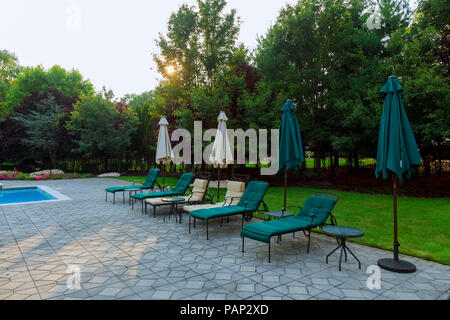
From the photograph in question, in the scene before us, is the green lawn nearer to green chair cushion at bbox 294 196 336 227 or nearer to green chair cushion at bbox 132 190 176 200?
green chair cushion at bbox 294 196 336 227

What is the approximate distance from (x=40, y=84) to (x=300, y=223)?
35.7m

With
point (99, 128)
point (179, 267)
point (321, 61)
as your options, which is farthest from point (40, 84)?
point (179, 267)

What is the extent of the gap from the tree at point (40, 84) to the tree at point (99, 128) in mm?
9420

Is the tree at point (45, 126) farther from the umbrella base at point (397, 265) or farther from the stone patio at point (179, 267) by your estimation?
the umbrella base at point (397, 265)

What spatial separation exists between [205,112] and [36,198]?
8.92m

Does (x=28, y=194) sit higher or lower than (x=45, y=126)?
lower

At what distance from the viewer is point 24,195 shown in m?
13.5

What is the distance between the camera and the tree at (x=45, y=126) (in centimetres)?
2191

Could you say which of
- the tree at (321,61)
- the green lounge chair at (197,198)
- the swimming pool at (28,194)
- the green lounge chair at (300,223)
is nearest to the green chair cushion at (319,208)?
the green lounge chair at (300,223)

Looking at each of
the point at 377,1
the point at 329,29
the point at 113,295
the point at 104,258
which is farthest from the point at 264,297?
the point at 377,1

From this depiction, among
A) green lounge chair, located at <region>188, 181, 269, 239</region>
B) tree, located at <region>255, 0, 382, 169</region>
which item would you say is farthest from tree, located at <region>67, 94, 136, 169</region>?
green lounge chair, located at <region>188, 181, 269, 239</region>

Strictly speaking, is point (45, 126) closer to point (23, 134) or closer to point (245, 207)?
point (23, 134)

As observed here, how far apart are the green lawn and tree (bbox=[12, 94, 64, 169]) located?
63.1 ft

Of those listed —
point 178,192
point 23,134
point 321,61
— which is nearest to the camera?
point 178,192
